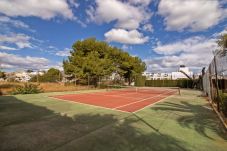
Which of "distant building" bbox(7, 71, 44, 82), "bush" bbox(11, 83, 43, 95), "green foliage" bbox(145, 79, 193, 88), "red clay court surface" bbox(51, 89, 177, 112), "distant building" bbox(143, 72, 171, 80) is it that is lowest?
"red clay court surface" bbox(51, 89, 177, 112)

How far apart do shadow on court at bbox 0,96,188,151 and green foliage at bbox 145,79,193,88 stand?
27.7 metres

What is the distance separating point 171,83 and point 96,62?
633 inches

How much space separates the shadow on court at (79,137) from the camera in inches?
128

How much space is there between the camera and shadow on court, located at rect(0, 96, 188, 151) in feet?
10.7

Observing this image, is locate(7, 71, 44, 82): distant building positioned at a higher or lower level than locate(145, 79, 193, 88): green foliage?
higher

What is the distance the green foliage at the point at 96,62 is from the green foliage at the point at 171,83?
412 cm

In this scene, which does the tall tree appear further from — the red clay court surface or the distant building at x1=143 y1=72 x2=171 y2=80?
the red clay court surface

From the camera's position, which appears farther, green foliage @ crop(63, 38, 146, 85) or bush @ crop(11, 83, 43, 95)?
green foliage @ crop(63, 38, 146, 85)

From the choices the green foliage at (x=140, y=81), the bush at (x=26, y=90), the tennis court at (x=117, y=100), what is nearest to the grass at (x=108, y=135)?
the tennis court at (x=117, y=100)

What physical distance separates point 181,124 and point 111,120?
2056 millimetres

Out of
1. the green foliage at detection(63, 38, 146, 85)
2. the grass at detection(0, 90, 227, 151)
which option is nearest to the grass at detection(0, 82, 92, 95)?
the green foliage at detection(63, 38, 146, 85)

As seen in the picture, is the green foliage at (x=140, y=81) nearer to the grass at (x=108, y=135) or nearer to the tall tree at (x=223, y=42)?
the tall tree at (x=223, y=42)

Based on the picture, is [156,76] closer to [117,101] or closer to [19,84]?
[19,84]

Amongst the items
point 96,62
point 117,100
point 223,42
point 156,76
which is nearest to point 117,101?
point 117,100
